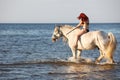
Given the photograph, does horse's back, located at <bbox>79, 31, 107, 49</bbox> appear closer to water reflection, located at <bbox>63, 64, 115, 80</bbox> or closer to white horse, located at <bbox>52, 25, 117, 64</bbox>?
white horse, located at <bbox>52, 25, 117, 64</bbox>

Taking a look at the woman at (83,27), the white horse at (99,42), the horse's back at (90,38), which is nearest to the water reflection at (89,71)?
the white horse at (99,42)

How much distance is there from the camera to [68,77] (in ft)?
50.5

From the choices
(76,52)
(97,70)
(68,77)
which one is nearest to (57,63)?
(76,52)

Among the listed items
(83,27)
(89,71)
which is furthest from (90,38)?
(89,71)

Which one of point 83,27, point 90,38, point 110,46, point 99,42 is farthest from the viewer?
point 83,27

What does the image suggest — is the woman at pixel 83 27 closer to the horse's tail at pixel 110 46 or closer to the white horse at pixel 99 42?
the white horse at pixel 99 42

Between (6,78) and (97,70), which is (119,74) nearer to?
(97,70)

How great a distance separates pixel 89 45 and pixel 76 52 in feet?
3.09

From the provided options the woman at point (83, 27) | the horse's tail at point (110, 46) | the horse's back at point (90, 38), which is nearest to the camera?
the horse's tail at point (110, 46)

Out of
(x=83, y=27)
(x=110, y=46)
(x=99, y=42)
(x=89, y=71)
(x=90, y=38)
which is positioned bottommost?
(x=89, y=71)

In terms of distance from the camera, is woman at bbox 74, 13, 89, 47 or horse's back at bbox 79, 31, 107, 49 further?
woman at bbox 74, 13, 89, 47

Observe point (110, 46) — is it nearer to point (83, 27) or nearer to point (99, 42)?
point (99, 42)

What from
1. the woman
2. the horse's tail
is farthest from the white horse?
the woman

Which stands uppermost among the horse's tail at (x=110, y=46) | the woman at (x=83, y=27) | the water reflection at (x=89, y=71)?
the woman at (x=83, y=27)
